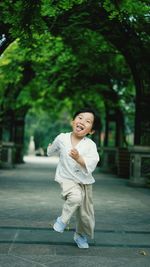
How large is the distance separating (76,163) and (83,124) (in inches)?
16.3

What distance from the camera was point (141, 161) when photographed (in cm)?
1449

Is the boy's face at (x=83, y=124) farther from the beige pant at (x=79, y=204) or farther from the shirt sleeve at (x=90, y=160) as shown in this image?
the beige pant at (x=79, y=204)

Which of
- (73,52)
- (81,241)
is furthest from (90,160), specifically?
(73,52)

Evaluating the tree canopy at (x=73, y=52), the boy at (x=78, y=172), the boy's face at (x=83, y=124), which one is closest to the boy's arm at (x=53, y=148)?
the boy at (x=78, y=172)

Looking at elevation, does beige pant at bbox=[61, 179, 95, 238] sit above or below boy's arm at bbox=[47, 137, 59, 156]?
below

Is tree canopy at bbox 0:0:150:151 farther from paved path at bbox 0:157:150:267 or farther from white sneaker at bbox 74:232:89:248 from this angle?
white sneaker at bbox 74:232:89:248

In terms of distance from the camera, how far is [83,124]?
5.00 metres

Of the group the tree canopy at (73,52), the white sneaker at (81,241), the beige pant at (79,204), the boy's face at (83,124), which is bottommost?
the white sneaker at (81,241)

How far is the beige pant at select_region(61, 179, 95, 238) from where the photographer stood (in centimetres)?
486

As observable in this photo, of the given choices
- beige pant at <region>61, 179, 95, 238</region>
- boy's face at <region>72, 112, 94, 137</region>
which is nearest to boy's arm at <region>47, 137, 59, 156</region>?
boy's face at <region>72, 112, 94, 137</region>

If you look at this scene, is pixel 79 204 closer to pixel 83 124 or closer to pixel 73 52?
pixel 83 124

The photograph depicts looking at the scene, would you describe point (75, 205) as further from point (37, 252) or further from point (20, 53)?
point (20, 53)

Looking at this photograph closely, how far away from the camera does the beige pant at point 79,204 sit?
486 centimetres

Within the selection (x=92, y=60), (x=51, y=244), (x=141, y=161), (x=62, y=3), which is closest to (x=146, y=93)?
(x=141, y=161)
